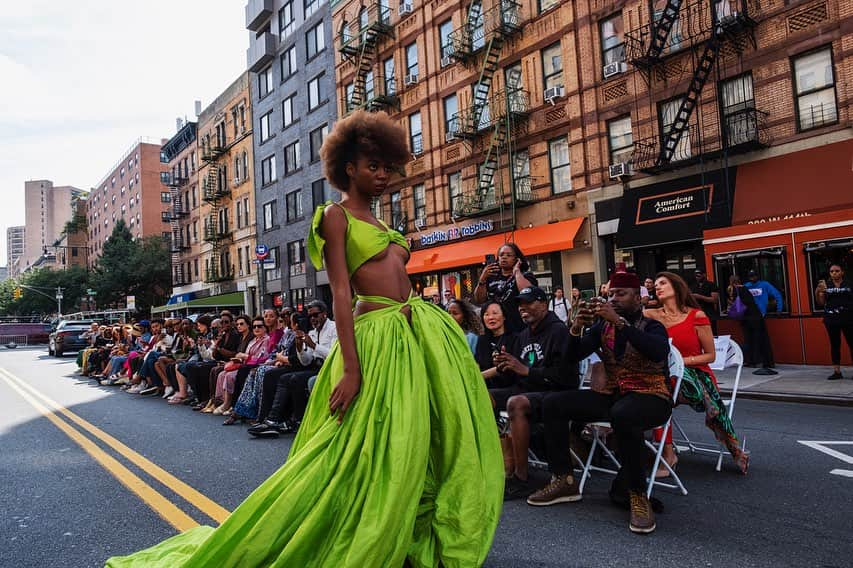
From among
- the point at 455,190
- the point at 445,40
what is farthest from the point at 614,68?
the point at 445,40

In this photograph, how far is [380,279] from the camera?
9.38ft

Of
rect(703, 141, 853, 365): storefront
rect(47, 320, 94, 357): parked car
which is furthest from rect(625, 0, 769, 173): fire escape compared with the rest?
rect(47, 320, 94, 357): parked car

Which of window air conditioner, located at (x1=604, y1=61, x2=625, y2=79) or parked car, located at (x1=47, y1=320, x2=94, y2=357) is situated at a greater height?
window air conditioner, located at (x1=604, y1=61, x2=625, y2=79)

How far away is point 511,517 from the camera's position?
4.09 metres

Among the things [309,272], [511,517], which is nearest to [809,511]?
[511,517]

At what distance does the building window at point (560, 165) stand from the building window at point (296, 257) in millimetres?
16735

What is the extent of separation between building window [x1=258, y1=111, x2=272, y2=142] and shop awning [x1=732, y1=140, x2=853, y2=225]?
91.4 ft

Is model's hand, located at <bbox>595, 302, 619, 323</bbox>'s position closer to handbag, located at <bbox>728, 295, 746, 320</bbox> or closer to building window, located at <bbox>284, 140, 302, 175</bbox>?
handbag, located at <bbox>728, 295, 746, 320</bbox>

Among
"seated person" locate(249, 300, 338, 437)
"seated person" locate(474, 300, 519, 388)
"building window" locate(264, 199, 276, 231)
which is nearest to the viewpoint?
"seated person" locate(474, 300, 519, 388)

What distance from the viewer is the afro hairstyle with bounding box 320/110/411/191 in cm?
291

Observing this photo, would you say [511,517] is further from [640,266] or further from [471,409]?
[640,266]

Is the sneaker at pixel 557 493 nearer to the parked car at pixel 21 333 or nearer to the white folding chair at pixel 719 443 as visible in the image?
the white folding chair at pixel 719 443

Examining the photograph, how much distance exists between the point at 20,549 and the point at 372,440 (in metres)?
Answer: 2.70

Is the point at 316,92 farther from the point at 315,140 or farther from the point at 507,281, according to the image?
the point at 507,281
